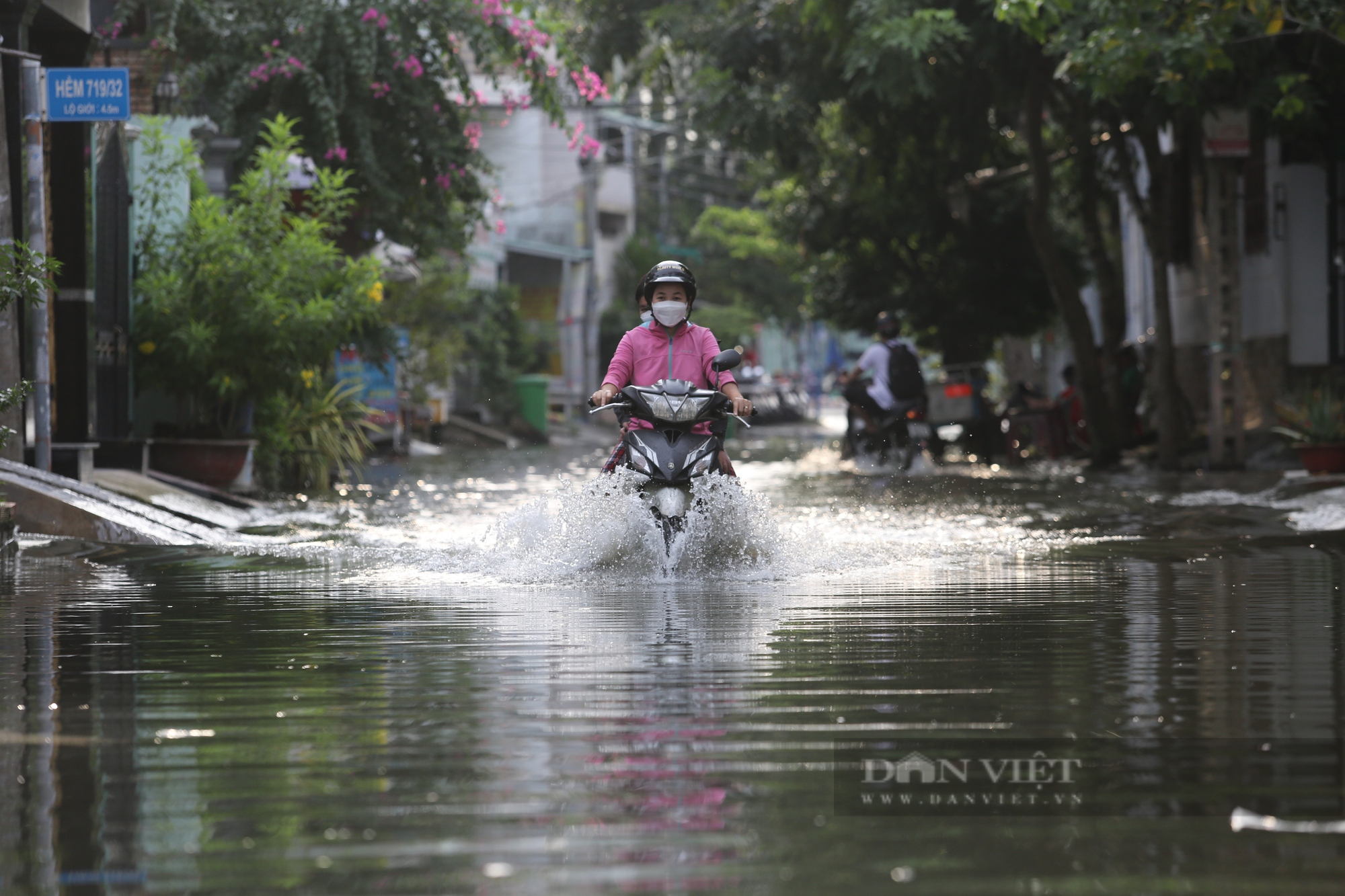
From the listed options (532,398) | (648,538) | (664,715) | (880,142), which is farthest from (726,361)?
(532,398)

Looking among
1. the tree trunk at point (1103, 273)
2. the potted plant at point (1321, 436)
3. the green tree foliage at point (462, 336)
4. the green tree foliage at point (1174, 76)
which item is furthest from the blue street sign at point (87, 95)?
the tree trunk at point (1103, 273)

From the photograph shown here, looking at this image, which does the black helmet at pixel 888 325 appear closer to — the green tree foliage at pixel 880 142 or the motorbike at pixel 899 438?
the motorbike at pixel 899 438

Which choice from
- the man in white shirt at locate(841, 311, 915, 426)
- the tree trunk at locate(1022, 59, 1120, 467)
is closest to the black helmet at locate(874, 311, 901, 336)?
the man in white shirt at locate(841, 311, 915, 426)

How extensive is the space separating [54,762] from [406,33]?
15.4m

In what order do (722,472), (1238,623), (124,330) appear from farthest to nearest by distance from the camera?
(124,330) → (722,472) → (1238,623)

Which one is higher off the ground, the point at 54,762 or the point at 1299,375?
the point at 1299,375

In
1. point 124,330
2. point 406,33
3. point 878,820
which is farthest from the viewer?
point 406,33

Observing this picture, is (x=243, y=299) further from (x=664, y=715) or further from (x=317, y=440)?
(x=664, y=715)

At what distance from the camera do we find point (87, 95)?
1226cm

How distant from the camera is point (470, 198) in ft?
69.1

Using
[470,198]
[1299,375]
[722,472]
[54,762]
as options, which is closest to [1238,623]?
[722,472]

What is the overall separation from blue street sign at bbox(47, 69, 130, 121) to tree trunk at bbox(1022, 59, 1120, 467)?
11.1 meters

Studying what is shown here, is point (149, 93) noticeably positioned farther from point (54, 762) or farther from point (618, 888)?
point (618, 888)

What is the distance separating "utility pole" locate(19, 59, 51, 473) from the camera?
1222 cm
